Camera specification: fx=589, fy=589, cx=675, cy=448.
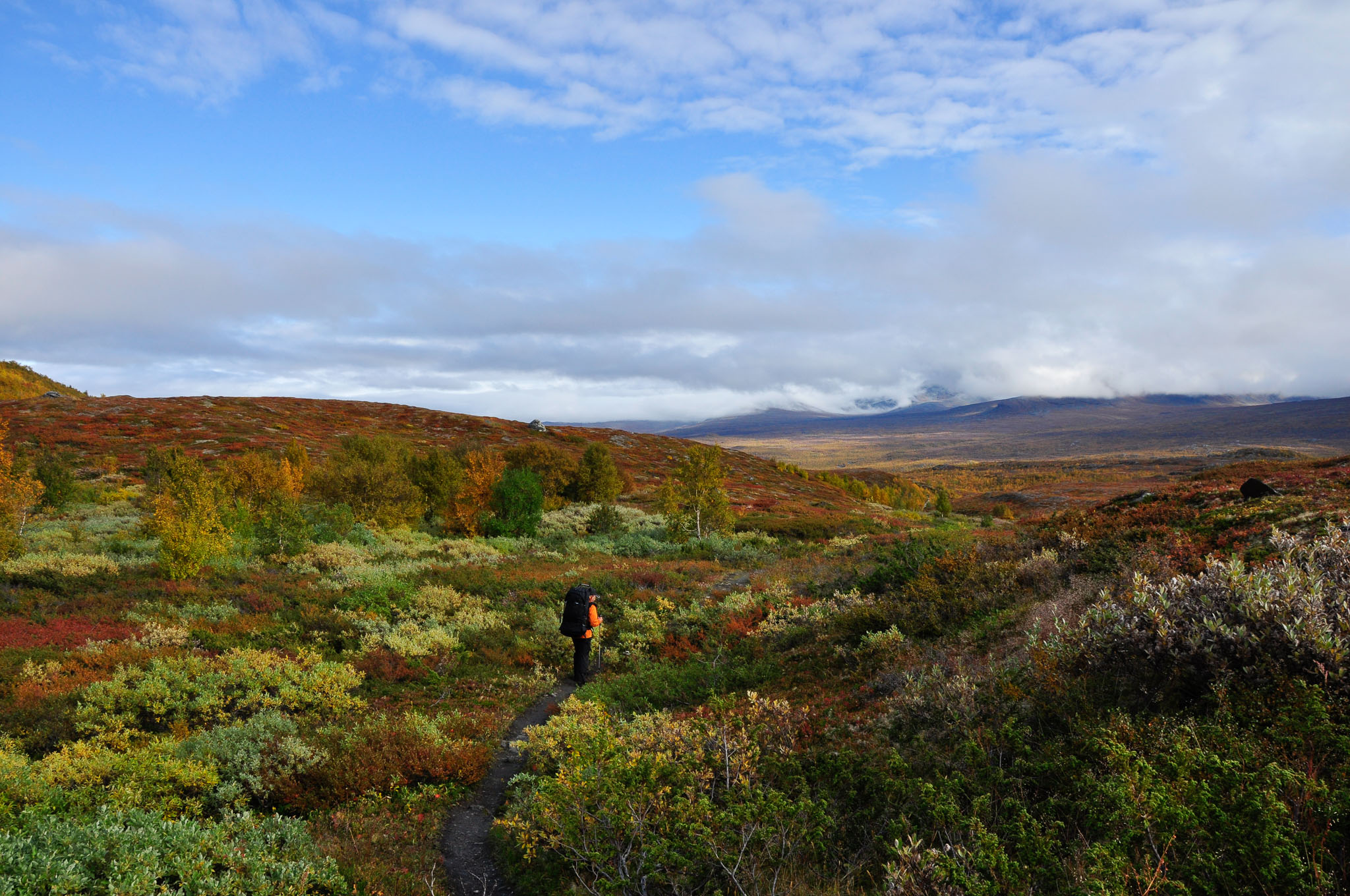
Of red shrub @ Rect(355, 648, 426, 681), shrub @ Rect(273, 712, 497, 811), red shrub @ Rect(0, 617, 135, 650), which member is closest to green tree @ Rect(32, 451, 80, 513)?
red shrub @ Rect(0, 617, 135, 650)

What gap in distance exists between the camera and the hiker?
11.3m

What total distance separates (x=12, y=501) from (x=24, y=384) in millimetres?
82192

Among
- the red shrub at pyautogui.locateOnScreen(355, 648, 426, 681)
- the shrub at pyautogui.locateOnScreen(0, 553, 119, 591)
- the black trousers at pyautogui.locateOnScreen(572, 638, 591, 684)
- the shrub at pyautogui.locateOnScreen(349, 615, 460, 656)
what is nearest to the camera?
the red shrub at pyautogui.locateOnScreen(355, 648, 426, 681)

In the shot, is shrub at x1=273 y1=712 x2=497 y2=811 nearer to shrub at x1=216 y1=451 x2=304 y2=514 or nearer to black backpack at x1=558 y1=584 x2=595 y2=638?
black backpack at x1=558 y1=584 x2=595 y2=638

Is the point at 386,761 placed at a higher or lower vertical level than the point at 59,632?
lower

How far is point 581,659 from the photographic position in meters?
11.3

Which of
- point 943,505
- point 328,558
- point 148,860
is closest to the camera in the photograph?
point 148,860

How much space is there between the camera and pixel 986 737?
5.02 metres

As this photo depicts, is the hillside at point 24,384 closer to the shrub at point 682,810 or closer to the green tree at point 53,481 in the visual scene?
the green tree at point 53,481

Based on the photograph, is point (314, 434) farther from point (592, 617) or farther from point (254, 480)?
point (592, 617)

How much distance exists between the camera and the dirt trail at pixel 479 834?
214 inches

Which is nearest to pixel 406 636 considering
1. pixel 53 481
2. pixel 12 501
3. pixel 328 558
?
pixel 328 558

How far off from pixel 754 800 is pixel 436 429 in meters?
70.3

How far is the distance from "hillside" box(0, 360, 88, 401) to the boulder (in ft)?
321
